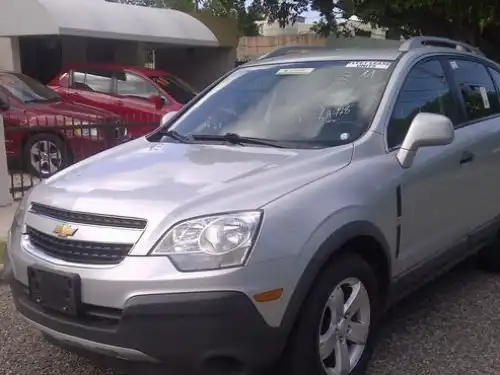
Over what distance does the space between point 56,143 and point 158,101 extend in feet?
10.3

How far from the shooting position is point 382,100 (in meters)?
3.94

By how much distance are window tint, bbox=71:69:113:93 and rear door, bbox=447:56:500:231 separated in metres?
8.51

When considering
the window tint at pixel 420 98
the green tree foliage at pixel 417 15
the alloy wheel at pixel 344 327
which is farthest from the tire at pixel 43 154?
the green tree foliage at pixel 417 15

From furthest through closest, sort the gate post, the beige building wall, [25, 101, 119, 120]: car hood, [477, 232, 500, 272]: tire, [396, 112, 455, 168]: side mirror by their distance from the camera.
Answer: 1. the beige building wall
2. [25, 101, 119, 120]: car hood
3. the gate post
4. [477, 232, 500, 272]: tire
5. [396, 112, 455, 168]: side mirror

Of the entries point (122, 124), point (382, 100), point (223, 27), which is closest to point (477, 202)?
point (382, 100)

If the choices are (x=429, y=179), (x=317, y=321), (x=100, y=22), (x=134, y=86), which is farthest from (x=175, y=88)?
(x=317, y=321)

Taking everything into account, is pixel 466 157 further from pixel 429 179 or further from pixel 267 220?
pixel 267 220

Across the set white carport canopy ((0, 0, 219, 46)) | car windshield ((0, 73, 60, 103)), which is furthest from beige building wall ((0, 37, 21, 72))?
car windshield ((0, 73, 60, 103))

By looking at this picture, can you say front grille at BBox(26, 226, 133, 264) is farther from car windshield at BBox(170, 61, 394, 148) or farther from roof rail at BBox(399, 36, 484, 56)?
roof rail at BBox(399, 36, 484, 56)

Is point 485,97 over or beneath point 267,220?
over

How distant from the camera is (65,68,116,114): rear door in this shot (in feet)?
40.2

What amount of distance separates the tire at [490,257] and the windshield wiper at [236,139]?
229 cm

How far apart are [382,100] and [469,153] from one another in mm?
923

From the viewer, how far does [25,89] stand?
1031 cm
